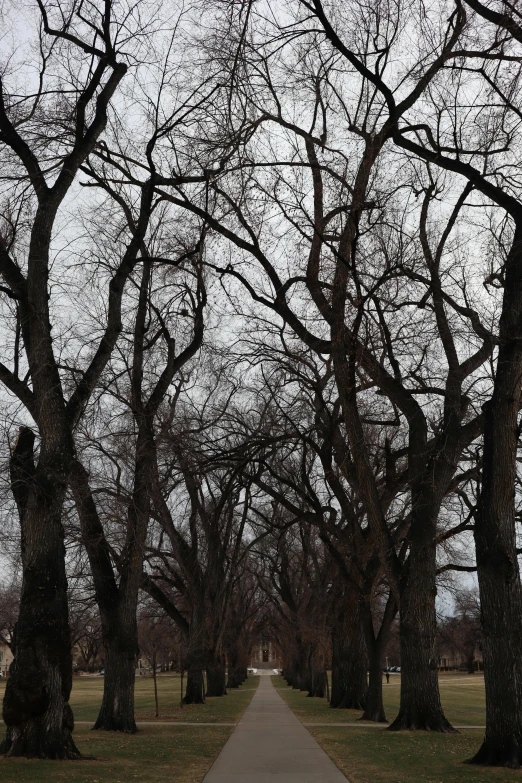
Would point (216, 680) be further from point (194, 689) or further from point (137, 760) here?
point (137, 760)

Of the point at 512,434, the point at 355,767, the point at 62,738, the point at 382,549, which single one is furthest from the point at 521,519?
the point at 62,738

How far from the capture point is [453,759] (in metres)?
12.6

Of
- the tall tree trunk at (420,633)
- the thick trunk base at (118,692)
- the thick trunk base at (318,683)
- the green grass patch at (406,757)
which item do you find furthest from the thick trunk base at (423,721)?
the thick trunk base at (318,683)

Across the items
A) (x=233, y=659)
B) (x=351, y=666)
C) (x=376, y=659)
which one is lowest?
(x=233, y=659)

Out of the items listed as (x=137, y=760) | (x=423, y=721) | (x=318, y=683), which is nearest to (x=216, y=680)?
(x=318, y=683)

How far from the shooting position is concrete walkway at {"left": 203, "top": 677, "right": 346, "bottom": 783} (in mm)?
10906

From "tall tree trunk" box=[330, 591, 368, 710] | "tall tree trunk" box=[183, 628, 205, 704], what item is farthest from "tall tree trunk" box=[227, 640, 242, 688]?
"tall tree trunk" box=[330, 591, 368, 710]

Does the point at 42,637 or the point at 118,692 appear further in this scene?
the point at 118,692

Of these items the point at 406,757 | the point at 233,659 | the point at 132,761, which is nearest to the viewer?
the point at 132,761

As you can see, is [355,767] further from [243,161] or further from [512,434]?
[243,161]

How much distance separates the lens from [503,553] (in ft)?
40.2

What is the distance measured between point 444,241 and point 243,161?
470cm

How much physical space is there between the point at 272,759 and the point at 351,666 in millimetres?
16746

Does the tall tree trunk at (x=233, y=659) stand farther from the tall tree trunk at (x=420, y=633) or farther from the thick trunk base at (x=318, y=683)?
the tall tree trunk at (x=420, y=633)
